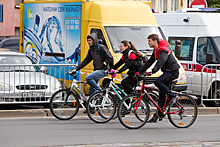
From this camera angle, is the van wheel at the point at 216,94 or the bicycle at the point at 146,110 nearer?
the bicycle at the point at 146,110

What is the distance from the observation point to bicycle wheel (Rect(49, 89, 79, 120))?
9.24m

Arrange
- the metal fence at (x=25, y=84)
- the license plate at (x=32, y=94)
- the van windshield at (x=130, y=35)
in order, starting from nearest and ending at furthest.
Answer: the metal fence at (x=25, y=84)
the license plate at (x=32, y=94)
the van windshield at (x=130, y=35)

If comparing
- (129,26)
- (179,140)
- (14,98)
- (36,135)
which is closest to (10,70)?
(14,98)

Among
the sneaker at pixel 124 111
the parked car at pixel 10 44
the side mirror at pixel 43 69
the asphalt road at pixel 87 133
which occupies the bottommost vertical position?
the asphalt road at pixel 87 133

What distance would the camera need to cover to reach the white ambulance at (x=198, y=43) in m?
11.9

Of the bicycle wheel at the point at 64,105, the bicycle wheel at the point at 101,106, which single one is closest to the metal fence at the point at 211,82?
the bicycle wheel at the point at 101,106

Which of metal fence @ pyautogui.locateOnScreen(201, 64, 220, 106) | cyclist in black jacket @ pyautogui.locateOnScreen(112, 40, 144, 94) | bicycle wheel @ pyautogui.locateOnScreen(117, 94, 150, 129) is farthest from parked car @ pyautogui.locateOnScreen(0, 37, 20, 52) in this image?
bicycle wheel @ pyautogui.locateOnScreen(117, 94, 150, 129)

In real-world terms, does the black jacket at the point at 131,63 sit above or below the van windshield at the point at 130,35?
below

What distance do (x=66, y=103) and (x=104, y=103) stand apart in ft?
2.69

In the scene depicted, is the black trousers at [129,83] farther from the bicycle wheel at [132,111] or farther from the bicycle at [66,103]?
the bicycle at [66,103]

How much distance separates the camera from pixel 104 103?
9.05m

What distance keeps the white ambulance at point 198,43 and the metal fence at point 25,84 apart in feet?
12.2

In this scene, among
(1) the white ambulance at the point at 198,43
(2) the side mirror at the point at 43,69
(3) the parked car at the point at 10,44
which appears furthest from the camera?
(3) the parked car at the point at 10,44

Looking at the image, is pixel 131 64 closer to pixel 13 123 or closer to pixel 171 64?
pixel 171 64
